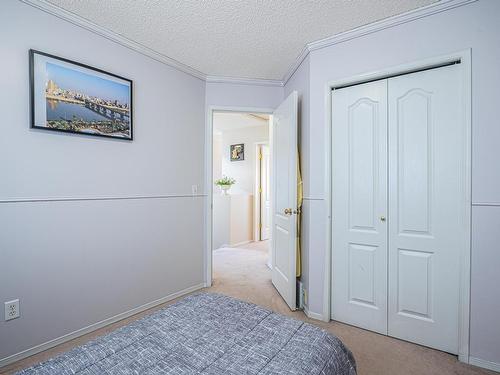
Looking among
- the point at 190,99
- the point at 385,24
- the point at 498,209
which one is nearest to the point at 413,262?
the point at 498,209

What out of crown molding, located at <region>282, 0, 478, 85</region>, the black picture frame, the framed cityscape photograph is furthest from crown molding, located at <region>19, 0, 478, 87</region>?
the black picture frame

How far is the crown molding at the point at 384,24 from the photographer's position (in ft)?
6.46

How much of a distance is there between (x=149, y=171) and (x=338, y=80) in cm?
191

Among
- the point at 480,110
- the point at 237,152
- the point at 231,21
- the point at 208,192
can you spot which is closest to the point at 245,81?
the point at 231,21

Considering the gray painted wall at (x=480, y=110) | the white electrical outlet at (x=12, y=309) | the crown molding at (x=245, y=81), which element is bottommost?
the white electrical outlet at (x=12, y=309)

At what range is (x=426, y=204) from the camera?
2098 mm

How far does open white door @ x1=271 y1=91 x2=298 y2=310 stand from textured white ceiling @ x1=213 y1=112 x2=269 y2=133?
2199 mm

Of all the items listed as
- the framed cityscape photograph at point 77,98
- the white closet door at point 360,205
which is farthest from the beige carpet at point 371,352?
the framed cityscape photograph at point 77,98

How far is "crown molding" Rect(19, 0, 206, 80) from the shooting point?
6.54 ft

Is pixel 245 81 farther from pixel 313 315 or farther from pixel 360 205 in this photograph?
pixel 313 315

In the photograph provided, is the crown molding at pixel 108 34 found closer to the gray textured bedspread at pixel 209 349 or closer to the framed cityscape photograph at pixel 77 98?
the framed cityscape photograph at pixel 77 98

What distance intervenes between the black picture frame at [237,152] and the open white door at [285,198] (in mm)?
3076

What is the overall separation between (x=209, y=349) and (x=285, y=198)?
197 centimetres

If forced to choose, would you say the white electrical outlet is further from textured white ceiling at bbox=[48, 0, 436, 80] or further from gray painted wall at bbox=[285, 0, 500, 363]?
gray painted wall at bbox=[285, 0, 500, 363]
